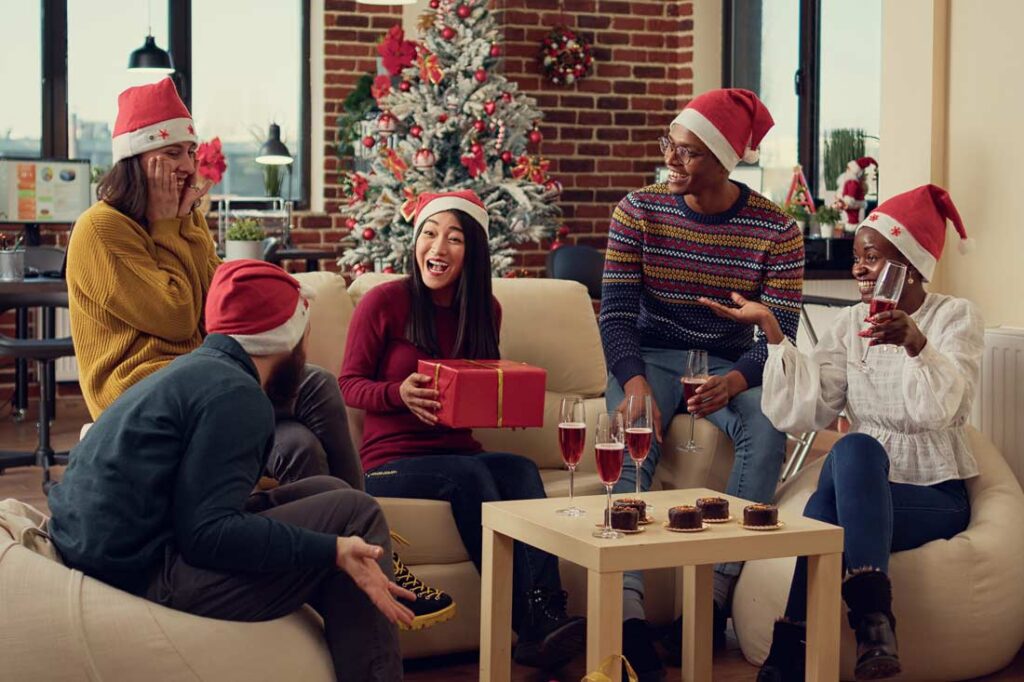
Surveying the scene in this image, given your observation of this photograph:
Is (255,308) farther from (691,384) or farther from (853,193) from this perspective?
(853,193)

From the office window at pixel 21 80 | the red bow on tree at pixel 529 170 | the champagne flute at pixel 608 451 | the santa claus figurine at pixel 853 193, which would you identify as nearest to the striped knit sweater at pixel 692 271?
the champagne flute at pixel 608 451

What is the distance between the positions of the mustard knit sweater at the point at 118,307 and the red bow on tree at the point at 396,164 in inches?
128

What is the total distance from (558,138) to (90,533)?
558 cm

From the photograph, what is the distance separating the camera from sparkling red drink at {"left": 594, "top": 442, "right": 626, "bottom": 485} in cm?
249

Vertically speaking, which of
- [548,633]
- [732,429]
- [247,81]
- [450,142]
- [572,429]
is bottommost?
[548,633]

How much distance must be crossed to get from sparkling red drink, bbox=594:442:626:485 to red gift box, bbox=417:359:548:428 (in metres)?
0.67

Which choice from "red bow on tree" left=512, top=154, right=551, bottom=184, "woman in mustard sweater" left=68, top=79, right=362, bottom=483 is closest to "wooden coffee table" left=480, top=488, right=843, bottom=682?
"woman in mustard sweater" left=68, top=79, right=362, bottom=483

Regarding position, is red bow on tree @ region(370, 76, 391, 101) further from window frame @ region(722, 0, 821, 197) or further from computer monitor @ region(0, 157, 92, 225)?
window frame @ region(722, 0, 821, 197)

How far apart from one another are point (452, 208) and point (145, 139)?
763 mm

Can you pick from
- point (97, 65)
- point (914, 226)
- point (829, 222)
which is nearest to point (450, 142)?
point (829, 222)

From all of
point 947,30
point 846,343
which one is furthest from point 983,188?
point 846,343

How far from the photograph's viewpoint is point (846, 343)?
3271mm

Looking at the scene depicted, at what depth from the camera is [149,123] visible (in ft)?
10.4

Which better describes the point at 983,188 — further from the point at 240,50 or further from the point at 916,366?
the point at 240,50
